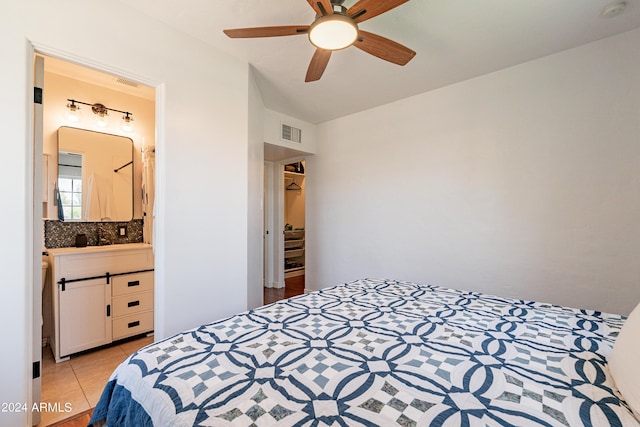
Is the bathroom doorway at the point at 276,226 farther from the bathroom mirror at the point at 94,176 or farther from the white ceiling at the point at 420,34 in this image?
the bathroom mirror at the point at 94,176

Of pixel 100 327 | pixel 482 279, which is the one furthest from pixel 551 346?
pixel 100 327

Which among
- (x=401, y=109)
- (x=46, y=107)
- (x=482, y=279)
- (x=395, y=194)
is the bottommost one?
(x=482, y=279)

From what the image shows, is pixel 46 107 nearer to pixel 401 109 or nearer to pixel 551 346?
pixel 401 109

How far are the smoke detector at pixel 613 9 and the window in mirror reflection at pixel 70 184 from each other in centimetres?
452

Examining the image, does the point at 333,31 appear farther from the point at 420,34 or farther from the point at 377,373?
the point at 377,373

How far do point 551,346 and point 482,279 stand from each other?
1841 millimetres

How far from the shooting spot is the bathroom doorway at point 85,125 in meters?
2.66

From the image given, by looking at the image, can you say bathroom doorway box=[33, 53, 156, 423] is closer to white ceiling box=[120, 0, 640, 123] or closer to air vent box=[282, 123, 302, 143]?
white ceiling box=[120, 0, 640, 123]

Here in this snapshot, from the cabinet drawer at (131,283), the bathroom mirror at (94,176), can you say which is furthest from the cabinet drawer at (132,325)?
the bathroom mirror at (94,176)

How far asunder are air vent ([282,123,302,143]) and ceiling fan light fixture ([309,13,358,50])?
2153mm

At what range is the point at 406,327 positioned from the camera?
1367 mm

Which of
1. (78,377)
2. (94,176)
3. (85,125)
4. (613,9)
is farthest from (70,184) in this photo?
(613,9)

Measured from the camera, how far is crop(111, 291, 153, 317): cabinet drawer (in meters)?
2.69

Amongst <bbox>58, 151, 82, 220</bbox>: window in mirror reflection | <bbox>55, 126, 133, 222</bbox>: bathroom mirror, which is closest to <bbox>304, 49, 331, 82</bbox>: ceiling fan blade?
<bbox>55, 126, 133, 222</bbox>: bathroom mirror
